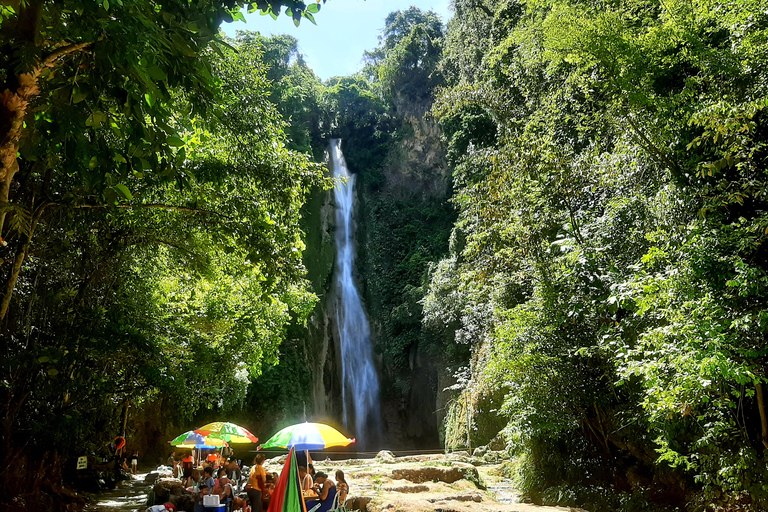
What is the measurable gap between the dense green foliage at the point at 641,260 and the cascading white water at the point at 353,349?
1659 cm

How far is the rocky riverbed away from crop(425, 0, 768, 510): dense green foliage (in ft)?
3.73

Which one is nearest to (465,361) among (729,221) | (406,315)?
(406,315)

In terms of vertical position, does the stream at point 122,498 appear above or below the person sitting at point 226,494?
below

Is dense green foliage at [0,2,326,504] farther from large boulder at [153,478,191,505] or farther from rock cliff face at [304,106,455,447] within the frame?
rock cliff face at [304,106,455,447]

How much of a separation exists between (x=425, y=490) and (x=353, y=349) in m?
19.5

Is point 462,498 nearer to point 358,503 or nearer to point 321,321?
point 358,503

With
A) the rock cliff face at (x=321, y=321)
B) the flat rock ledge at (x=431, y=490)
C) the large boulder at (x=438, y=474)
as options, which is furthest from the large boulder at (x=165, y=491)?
the rock cliff face at (x=321, y=321)

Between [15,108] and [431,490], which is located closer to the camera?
[15,108]

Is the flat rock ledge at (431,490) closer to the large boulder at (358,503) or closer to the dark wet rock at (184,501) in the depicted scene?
the large boulder at (358,503)

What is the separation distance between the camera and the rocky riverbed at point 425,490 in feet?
22.8

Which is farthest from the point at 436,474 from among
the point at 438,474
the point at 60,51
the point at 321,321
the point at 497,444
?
the point at 321,321

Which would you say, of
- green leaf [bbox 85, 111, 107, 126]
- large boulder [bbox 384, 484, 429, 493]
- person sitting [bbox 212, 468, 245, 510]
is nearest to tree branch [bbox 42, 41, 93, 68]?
green leaf [bbox 85, 111, 107, 126]

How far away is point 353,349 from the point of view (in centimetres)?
2783

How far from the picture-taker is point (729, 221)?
19.6 ft
